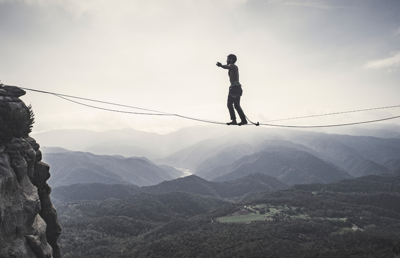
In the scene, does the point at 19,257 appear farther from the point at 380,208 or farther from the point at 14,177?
the point at 380,208

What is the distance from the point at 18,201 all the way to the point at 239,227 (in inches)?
3336

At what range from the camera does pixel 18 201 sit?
41.1 ft

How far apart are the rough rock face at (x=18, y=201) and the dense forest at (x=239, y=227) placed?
2283 inches

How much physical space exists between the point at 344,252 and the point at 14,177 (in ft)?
241

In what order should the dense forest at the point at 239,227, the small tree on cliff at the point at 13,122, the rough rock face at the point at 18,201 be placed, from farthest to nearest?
the dense forest at the point at 239,227, the small tree on cliff at the point at 13,122, the rough rock face at the point at 18,201

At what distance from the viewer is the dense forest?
65.2m

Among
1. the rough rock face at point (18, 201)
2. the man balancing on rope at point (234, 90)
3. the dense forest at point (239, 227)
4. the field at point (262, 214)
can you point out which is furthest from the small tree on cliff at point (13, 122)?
the field at point (262, 214)

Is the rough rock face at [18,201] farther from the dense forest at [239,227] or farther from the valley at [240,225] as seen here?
the valley at [240,225]

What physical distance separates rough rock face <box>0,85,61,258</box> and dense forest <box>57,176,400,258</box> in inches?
2283

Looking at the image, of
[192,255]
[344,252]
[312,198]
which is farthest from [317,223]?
[192,255]

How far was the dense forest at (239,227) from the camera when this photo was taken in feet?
214

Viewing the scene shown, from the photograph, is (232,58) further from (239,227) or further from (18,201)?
(239,227)

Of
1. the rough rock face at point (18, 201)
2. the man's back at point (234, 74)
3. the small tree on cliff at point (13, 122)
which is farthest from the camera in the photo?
the small tree on cliff at point (13, 122)

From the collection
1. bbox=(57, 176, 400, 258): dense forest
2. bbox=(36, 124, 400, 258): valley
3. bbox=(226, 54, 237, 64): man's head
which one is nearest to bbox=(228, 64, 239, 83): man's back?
bbox=(226, 54, 237, 64): man's head
